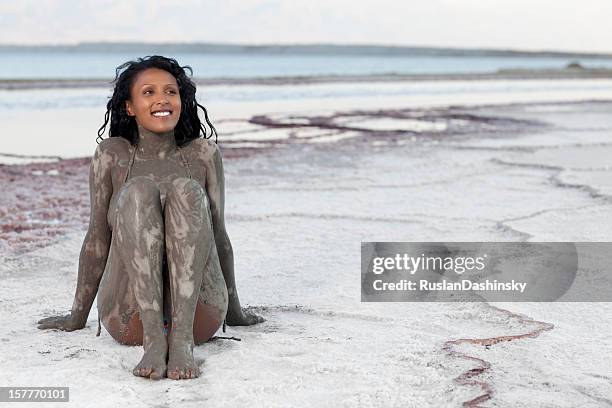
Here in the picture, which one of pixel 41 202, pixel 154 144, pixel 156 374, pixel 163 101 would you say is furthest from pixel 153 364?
pixel 41 202

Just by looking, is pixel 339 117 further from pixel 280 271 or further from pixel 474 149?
pixel 280 271

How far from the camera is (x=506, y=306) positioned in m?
3.76

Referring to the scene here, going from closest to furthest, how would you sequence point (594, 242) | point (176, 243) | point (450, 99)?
point (176, 243) → point (594, 242) → point (450, 99)

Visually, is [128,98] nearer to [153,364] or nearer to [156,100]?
[156,100]

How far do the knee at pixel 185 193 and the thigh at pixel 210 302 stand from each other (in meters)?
0.25

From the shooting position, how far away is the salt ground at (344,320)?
2.75 m

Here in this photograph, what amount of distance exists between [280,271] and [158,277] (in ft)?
5.10

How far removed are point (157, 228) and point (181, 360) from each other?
42cm

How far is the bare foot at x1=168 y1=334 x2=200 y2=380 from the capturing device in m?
2.78

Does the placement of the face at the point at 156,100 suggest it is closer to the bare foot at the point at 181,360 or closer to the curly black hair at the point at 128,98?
the curly black hair at the point at 128,98

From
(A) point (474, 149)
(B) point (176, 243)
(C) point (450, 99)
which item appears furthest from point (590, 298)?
(C) point (450, 99)

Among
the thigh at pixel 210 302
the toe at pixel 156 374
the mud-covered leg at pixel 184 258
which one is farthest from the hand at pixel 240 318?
the toe at pixel 156 374

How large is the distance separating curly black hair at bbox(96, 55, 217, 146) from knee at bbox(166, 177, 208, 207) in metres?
0.27

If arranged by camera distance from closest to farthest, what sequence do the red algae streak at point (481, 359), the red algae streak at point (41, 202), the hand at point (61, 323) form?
the red algae streak at point (481, 359) < the hand at point (61, 323) < the red algae streak at point (41, 202)
